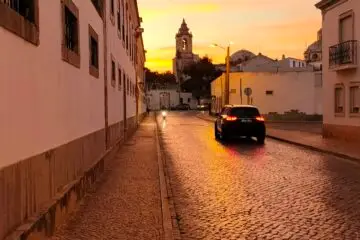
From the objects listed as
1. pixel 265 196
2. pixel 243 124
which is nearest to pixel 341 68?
pixel 243 124

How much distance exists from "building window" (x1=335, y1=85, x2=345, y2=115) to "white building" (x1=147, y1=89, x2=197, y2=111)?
100256 millimetres

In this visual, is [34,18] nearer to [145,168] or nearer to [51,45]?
[51,45]

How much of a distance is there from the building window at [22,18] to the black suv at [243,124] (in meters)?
19.1

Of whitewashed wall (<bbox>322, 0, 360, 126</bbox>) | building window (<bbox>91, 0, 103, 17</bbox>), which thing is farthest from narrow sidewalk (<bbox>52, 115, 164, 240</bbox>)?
whitewashed wall (<bbox>322, 0, 360, 126</bbox>)

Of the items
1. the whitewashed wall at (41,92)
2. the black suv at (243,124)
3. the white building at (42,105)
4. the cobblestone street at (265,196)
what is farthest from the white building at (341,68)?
the whitewashed wall at (41,92)

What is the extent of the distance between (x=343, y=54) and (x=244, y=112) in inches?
203

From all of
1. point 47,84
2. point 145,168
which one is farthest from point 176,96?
point 47,84

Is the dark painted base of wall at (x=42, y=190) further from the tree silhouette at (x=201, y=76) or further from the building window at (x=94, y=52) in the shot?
the tree silhouette at (x=201, y=76)

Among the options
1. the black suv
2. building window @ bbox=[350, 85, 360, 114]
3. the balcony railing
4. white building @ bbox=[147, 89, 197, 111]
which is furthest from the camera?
white building @ bbox=[147, 89, 197, 111]

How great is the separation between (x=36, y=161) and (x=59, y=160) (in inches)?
62.2

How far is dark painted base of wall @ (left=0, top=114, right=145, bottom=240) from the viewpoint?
5.55m

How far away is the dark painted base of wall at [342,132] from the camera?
74.8 ft

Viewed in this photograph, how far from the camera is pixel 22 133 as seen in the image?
6109 millimetres

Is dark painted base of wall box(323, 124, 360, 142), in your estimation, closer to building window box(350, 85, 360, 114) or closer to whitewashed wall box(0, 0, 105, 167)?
building window box(350, 85, 360, 114)
